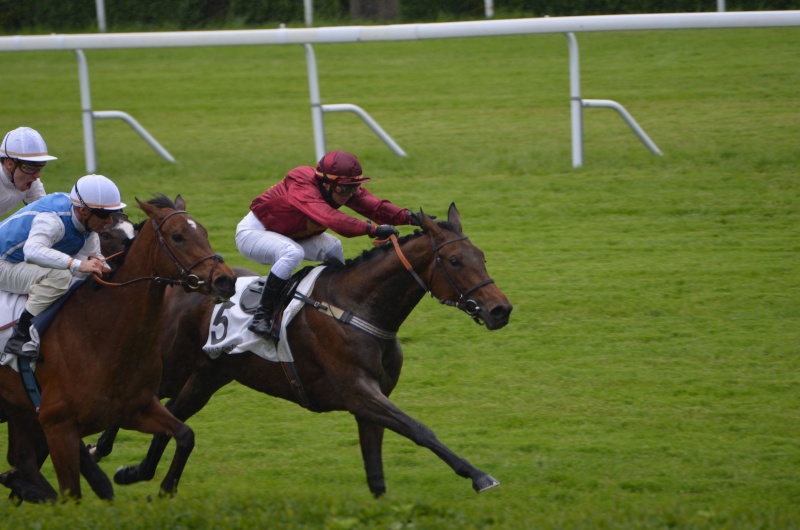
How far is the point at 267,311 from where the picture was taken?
6.63m

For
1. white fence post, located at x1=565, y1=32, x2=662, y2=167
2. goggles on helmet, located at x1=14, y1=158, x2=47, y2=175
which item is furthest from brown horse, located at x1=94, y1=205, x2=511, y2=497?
white fence post, located at x1=565, y1=32, x2=662, y2=167

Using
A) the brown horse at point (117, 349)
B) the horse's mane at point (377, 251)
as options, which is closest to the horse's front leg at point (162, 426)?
the brown horse at point (117, 349)

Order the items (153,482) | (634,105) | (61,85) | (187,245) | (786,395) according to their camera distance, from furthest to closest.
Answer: (61,85), (634,105), (786,395), (153,482), (187,245)

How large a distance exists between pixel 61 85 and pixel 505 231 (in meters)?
10.3

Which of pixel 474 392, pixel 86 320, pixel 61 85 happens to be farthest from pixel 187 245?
pixel 61 85

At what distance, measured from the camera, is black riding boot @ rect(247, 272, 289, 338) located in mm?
6578

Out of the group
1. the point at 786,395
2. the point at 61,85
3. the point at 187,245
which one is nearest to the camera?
the point at 187,245

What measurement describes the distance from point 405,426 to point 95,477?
1.63 m

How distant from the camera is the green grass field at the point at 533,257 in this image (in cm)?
630

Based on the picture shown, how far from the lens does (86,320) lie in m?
6.05

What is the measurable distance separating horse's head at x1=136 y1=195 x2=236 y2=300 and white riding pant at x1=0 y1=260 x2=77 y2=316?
0.53 meters

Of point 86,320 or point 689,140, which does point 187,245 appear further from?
point 689,140

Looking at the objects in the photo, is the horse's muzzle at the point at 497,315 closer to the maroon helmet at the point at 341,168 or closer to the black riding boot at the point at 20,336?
the maroon helmet at the point at 341,168

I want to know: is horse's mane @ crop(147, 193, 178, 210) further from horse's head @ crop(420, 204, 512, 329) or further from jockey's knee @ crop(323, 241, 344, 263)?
horse's head @ crop(420, 204, 512, 329)
